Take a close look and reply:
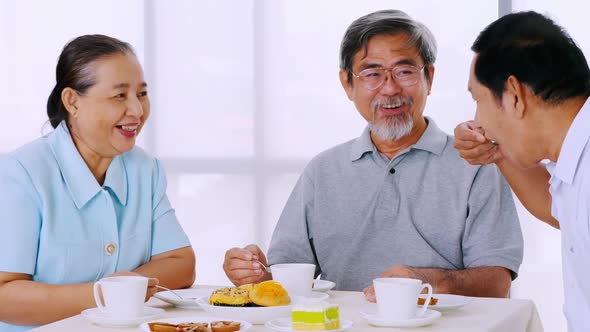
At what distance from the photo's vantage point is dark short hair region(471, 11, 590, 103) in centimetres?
161

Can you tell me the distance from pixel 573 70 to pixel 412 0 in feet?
8.95

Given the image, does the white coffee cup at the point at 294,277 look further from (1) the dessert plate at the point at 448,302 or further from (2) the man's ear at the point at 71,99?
(2) the man's ear at the point at 71,99

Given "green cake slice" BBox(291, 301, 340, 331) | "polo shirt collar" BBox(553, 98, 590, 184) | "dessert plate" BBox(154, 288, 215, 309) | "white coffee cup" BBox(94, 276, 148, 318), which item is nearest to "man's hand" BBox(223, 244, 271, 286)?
"dessert plate" BBox(154, 288, 215, 309)

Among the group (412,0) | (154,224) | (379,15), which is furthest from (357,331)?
(412,0)

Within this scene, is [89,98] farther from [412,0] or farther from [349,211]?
[412,0]

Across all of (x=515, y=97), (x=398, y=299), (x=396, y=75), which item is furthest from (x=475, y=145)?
(x=398, y=299)

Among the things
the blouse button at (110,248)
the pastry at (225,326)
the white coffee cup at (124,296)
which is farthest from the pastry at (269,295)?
the blouse button at (110,248)

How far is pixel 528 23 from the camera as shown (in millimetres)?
1624

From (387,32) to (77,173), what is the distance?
0.98 metres

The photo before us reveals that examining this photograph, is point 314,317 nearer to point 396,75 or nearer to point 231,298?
point 231,298

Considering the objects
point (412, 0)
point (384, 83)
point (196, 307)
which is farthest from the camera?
point (412, 0)

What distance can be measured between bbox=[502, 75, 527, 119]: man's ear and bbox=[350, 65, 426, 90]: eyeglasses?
770 millimetres

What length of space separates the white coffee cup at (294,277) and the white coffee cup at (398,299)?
10.9 inches

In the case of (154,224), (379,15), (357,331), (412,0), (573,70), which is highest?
(412,0)
